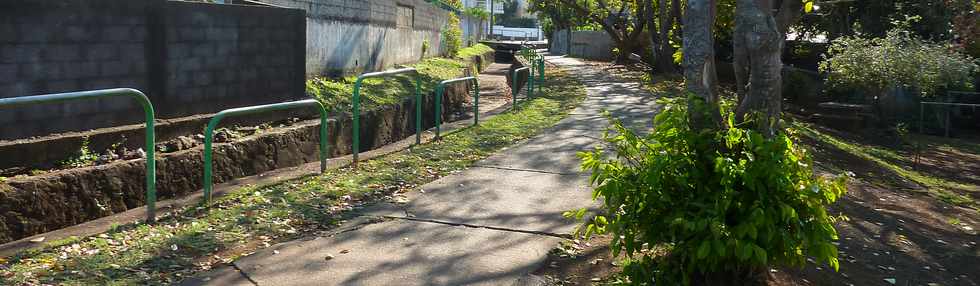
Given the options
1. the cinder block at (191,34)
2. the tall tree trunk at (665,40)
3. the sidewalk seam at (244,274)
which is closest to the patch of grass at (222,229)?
the sidewalk seam at (244,274)

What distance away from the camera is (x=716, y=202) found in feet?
13.9

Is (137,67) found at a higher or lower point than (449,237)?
higher

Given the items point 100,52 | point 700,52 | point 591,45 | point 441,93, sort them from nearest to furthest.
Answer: point 700,52 < point 100,52 < point 441,93 < point 591,45

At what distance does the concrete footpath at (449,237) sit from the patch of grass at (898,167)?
10.1ft

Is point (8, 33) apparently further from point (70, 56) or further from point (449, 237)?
point (449, 237)

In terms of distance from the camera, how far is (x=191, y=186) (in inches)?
287

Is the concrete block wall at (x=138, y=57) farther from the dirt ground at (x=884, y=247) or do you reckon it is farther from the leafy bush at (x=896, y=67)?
the leafy bush at (x=896, y=67)

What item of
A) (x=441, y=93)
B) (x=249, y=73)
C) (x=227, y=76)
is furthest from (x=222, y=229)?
(x=441, y=93)

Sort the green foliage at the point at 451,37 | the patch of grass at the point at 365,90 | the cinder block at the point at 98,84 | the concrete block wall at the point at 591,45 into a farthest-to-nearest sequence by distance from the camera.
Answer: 1. the concrete block wall at the point at 591,45
2. the green foliage at the point at 451,37
3. the patch of grass at the point at 365,90
4. the cinder block at the point at 98,84

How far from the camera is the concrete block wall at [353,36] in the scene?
12453mm

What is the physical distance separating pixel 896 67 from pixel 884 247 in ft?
36.3

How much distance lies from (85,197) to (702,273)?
14.2 feet

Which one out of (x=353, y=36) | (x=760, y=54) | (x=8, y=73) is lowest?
(x=8, y=73)

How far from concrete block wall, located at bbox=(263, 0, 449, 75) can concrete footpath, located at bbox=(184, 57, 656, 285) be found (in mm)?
4582
